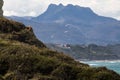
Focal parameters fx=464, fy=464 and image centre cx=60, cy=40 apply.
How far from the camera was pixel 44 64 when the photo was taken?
55.7 feet

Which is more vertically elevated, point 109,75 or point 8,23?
point 8,23

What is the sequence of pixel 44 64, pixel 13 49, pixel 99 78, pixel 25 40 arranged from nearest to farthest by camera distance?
1. pixel 99 78
2. pixel 44 64
3. pixel 13 49
4. pixel 25 40

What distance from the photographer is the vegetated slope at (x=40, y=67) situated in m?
16.2

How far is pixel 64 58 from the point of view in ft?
60.8

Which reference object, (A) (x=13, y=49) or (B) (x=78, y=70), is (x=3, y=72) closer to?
(A) (x=13, y=49)

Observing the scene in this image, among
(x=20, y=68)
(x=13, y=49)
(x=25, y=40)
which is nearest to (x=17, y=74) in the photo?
(x=20, y=68)

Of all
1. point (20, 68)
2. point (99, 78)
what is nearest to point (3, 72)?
point (20, 68)

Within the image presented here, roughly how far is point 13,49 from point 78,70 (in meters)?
2.97

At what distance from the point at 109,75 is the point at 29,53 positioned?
A: 3.42 meters

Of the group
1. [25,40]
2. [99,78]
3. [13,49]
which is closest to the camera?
[99,78]

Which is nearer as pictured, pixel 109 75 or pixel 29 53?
pixel 109 75

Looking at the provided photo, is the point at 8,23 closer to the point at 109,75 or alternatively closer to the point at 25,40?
the point at 25,40

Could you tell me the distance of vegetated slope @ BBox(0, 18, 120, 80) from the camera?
53.3 feet

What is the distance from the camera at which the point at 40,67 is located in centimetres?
1694
